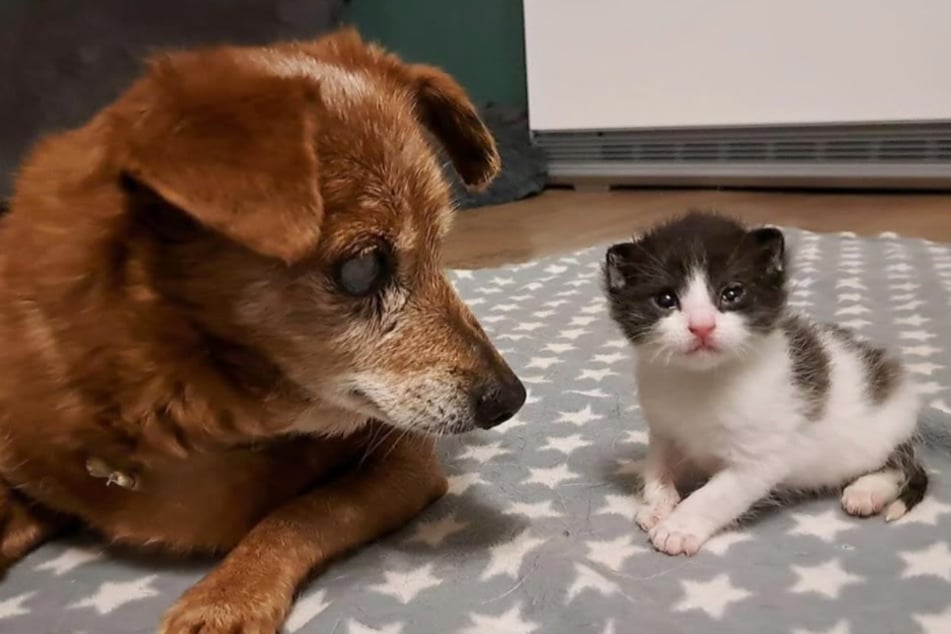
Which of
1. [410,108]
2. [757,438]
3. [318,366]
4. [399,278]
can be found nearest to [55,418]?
[318,366]

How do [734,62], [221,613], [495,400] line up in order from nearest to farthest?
1. [221,613]
2. [495,400]
3. [734,62]

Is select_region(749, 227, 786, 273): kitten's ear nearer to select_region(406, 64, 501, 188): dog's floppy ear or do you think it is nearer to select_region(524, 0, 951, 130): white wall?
select_region(406, 64, 501, 188): dog's floppy ear

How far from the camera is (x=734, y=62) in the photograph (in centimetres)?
376

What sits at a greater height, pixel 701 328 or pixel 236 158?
pixel 236 158

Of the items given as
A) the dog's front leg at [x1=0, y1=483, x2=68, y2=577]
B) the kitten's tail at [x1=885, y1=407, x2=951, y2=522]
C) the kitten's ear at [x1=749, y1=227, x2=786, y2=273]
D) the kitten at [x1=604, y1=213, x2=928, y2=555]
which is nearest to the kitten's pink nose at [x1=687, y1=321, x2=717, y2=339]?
the kitten at [x1=604, y1=213, x2=928, y2=555]

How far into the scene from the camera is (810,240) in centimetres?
293

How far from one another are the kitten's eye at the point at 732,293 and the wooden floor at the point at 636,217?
64.8 inches

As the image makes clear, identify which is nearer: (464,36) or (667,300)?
(667,300)

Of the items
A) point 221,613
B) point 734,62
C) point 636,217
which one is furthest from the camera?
point 734,62

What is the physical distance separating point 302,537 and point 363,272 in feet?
1.09

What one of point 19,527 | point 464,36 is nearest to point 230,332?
point 19,527

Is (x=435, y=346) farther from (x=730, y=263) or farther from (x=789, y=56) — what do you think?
(x=789, y=56)

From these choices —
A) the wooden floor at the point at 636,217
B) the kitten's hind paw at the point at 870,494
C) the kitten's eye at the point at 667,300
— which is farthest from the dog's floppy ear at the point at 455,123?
the wooden floor at the point at 636,217

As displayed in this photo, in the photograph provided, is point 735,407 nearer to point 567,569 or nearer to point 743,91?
point 567,569
